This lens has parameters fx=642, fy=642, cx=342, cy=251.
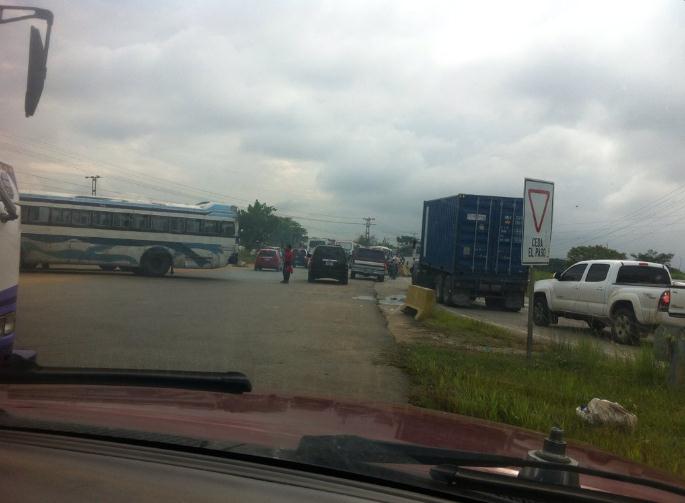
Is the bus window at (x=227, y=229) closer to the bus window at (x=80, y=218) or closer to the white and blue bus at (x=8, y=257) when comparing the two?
the bus window at (x=80, y=218)

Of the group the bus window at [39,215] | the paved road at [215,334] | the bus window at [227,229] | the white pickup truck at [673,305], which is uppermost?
the bus window at [227,229]

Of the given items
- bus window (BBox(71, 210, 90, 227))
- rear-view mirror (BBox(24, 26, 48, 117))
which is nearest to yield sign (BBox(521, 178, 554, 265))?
rear-view mirror (BBox(24, 26, 48, 117))

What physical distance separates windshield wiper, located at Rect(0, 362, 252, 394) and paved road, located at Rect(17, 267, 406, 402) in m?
1.35

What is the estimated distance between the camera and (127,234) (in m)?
22.5

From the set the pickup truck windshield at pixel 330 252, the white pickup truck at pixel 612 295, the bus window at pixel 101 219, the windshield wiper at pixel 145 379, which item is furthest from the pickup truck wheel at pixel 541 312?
the windshield wiper at pixel 145 379

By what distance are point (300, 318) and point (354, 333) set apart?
7.39 ft

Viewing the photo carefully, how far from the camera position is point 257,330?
38.7 feet

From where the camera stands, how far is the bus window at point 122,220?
22019 mm

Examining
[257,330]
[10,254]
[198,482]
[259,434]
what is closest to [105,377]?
[259,434]

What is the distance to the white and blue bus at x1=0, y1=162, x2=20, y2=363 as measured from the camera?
5160 millimetres

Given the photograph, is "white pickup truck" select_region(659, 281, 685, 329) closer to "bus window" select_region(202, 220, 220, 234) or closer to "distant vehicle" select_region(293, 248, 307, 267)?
"bus window" select_region(202, 220, 220, 234)

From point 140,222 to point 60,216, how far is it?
380 centimetres

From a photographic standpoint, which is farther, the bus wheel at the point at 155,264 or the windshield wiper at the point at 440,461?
the bus wheel at the point at 155,264

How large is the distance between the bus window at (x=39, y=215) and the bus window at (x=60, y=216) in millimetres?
A: 141
